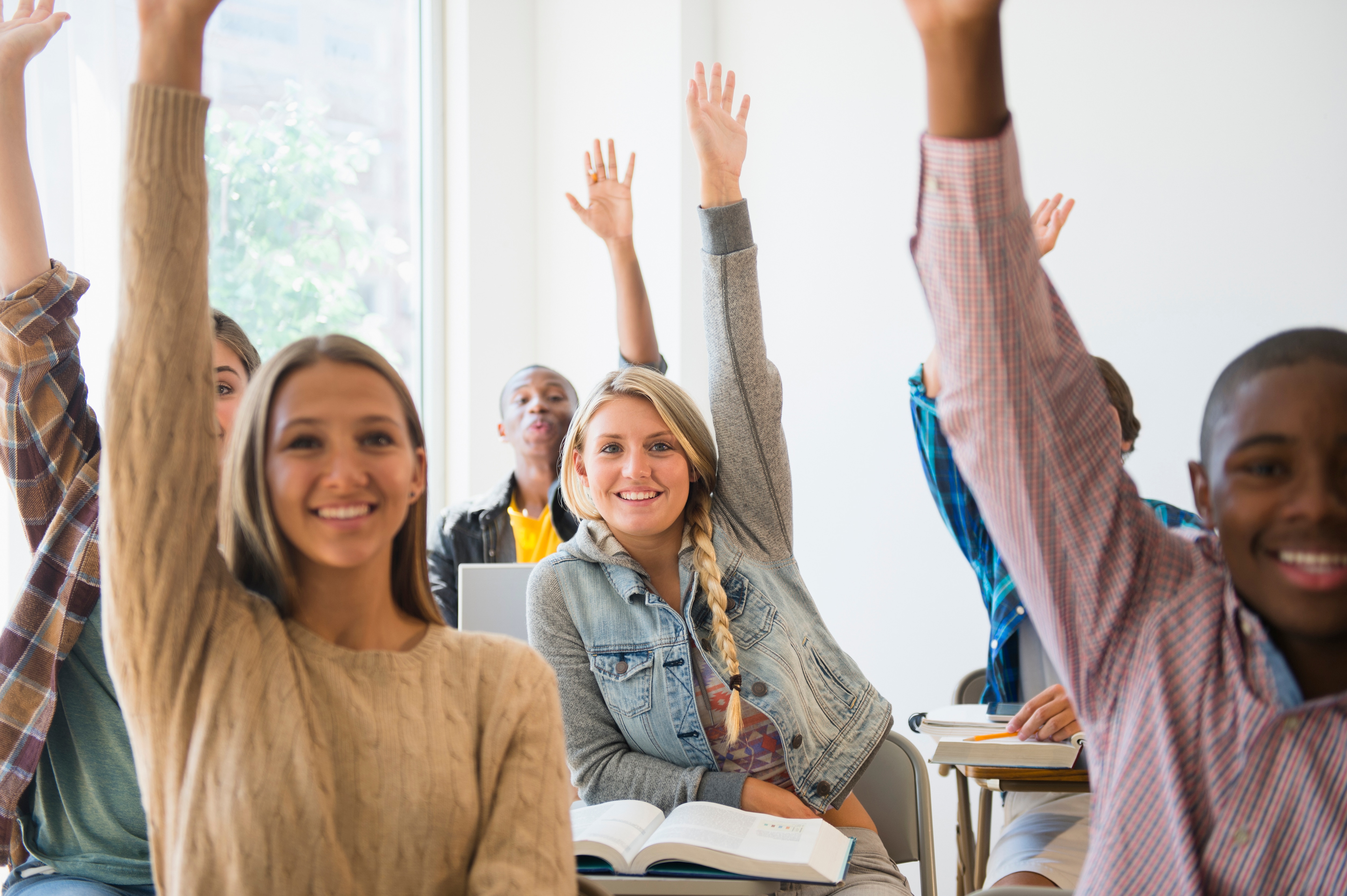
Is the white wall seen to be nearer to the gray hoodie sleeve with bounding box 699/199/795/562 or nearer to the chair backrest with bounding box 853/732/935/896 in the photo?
the chair backrest with bounding box 853/732/935/896

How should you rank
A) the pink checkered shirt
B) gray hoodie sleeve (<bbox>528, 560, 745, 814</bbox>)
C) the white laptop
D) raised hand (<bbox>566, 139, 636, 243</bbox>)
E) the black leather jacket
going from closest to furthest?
the pink checkered shirt
gray hoodie sleeve (<bbox>528, 560, 745, 814</bbox>)
the white laptop
raised hand (<bbox>566, 139, 636, 243</bbox>)
the black leather jacket

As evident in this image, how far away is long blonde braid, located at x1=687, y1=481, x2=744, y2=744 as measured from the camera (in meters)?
1.67

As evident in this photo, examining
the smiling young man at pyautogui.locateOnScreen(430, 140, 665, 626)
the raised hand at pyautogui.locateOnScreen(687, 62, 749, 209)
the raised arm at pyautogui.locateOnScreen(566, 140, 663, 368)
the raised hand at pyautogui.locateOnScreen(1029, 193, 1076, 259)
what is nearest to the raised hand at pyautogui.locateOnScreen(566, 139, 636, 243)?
the raised arm at pyautogui.locateOnScreen(566, 140, 663, 368)

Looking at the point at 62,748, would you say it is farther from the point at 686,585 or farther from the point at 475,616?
the point at 686,585

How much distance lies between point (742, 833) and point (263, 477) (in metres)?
0.79

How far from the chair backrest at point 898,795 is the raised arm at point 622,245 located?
98cm

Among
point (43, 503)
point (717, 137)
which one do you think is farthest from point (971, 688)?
point (43, 503)

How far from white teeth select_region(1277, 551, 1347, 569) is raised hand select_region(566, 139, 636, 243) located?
5.68 feet

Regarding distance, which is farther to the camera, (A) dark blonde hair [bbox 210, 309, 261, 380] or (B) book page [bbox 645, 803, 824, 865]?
(A) dark blonde hair [bbox 210, 309, 261, 380]

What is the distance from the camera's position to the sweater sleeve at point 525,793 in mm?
1023

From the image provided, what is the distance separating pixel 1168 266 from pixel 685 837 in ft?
7.22

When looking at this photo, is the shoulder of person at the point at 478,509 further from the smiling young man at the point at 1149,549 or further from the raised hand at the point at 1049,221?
the smiling young man at the point at 1149,549

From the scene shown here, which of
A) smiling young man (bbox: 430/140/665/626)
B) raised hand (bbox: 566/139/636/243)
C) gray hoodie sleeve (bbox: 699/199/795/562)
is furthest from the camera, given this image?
smiling young man (bbox: 430/140/665/626)

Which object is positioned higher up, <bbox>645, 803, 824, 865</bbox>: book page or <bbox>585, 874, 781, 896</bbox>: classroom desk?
<bbox>645, 803, 824, 865</bbox>: book page
